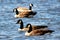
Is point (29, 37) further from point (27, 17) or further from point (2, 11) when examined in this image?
point (2, 11)

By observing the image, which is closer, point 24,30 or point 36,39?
point 36,39

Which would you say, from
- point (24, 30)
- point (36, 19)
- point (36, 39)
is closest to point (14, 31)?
point (24, 30)

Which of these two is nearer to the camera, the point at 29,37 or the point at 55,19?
the point at 29,37

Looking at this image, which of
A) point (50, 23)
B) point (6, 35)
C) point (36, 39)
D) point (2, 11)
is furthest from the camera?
point (2, 11)

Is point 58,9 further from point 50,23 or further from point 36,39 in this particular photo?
point 36,39

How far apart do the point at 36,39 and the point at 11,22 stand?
699 cm

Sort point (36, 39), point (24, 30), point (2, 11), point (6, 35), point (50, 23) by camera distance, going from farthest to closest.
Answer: point (2, 11) → point (50, 23) → point (24, 30) → point (6, 35) → point (36, 39)

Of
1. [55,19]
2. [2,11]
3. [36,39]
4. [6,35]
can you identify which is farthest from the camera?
[2,11]

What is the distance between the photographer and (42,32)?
23.7 m

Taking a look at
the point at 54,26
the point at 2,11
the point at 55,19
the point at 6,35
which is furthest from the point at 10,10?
the point at 6,35

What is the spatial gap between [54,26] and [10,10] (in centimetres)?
1142

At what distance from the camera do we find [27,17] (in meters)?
32.7

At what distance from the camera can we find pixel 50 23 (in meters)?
28.5

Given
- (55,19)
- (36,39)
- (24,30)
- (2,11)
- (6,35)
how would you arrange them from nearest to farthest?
(36,39) → (6,35) → (24,30) → (55,19) → (2,11)
